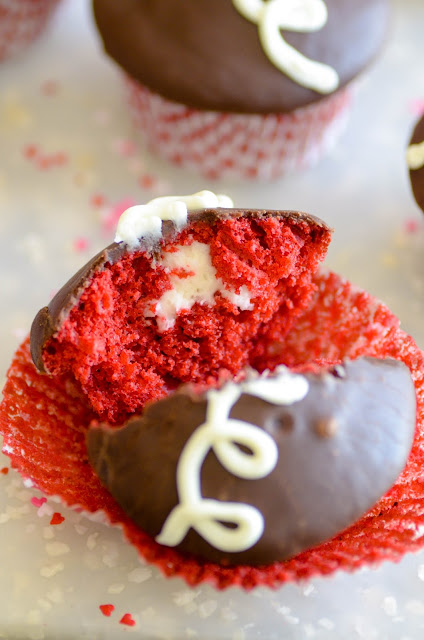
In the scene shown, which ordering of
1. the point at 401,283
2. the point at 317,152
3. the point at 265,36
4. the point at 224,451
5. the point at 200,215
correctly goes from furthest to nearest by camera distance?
the point at 317,152
the point at 401,283
the point at 265,36
the point at 200,215
the point at 224,451

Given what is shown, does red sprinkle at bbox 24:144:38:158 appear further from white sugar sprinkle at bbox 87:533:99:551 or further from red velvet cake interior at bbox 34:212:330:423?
white sugar sprinkle at bbox 87:533:99:551

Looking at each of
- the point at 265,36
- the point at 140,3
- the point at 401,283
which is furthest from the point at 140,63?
the point at 401,283

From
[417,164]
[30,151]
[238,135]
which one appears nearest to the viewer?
[417,164]

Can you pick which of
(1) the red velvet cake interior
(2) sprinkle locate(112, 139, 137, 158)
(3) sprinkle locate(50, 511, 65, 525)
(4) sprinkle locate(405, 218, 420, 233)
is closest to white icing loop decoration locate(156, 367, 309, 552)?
(1) the red velvet cake interior

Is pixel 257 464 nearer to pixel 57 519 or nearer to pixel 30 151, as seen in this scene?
pixel 57 519

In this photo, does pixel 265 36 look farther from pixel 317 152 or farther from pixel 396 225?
pixel 396 225

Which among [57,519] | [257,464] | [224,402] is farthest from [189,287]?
[57,519]

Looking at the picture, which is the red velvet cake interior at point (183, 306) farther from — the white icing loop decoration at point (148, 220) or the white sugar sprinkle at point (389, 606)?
the white sugar sprinkle at point (389, 606)
